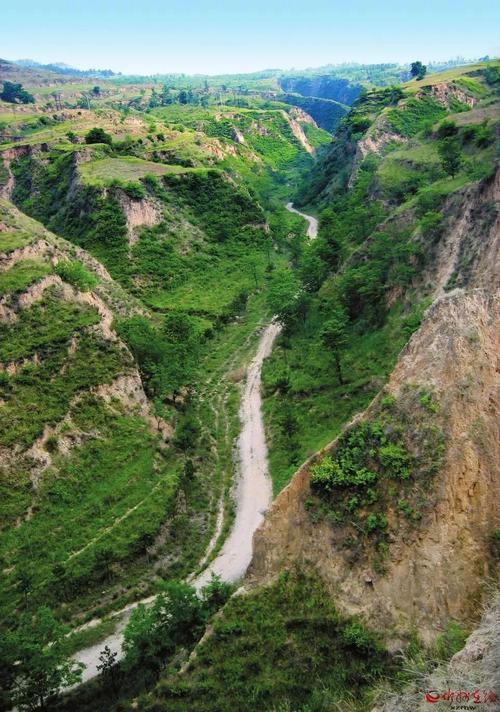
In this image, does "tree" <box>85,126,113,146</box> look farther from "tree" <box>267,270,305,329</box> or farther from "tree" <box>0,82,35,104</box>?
"tree" <box>0,82,35,104</box>

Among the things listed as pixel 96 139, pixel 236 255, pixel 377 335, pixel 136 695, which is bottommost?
pixel 136 695

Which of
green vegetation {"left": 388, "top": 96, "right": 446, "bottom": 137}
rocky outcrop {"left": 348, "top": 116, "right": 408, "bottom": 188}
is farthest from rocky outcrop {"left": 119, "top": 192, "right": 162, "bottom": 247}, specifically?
green vegetation {"left": 388, "top": 96, "right": 446, "bottom": 137}

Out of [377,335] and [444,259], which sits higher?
[444,259]

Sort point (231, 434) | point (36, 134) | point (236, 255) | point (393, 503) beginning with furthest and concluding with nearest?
point (36, 134)
point (236, 255)
point (231, 434)
point (393, 503)

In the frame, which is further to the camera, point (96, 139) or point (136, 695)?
point (96, 139)

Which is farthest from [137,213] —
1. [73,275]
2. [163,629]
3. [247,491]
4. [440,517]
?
[440,517]

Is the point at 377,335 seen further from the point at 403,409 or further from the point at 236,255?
the point at 236,255

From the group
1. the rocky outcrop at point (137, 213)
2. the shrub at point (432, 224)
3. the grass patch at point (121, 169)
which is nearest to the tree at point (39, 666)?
the shrub at point (432, 224)

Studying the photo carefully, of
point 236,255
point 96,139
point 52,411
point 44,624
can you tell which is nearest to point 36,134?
point 96,139
